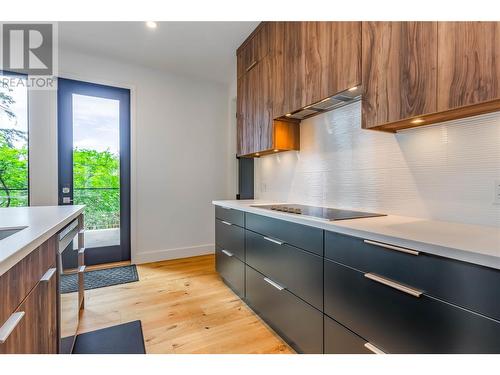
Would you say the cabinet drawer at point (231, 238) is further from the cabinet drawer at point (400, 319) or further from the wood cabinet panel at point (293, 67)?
the wood cabinet panel at point (293, 67)

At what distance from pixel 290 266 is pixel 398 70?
1.24 meters

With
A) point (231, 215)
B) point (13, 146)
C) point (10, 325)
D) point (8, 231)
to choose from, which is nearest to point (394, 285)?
point (10, 325)

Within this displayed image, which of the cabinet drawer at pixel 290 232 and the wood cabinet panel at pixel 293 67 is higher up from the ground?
the wood cabinet panel at pixel 293 67

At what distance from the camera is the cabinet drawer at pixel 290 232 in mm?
1382

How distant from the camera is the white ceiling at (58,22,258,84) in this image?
2438 millimetres

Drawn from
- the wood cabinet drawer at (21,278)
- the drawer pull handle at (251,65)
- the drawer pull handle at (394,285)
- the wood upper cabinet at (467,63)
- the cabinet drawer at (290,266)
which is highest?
the drawer pull handle at (251,65)

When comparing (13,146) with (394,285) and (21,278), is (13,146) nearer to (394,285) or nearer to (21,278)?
(21,278)

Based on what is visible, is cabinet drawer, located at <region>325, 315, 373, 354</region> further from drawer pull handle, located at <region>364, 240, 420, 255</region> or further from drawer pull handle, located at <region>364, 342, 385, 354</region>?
drawer pull handle, located at <region>364, 240, 420, 255</region>

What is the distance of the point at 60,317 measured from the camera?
1.25m

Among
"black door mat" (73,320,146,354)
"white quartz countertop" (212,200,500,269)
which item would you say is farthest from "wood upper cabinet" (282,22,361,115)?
"black door mat" (73,320,146,354)

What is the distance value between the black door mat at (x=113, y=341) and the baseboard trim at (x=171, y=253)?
1.48 metres

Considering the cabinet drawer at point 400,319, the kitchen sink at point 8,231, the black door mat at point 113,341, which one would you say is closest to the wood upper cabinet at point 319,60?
the cabinet drawer at point 400,319
